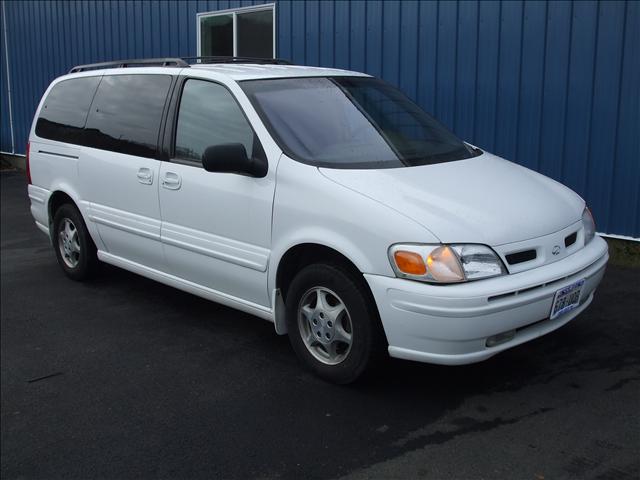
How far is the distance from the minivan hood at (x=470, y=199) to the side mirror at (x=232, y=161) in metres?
0.45

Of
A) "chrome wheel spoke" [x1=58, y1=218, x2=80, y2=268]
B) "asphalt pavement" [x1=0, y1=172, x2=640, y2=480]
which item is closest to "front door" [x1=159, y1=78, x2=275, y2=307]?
"asphalt pavement" [x1=0, y1=172, x2=640, y2=480]

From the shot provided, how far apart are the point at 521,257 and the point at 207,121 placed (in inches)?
89.5

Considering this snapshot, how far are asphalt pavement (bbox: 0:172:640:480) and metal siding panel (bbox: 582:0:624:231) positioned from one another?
1.63 meters

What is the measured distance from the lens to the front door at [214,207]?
448 cm

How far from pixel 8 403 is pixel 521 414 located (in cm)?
287

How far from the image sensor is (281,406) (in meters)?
4.08

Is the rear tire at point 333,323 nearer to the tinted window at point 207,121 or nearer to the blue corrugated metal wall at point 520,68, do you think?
the tinted window at point 207,121

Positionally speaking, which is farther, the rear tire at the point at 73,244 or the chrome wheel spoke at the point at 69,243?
the chrome wheel spoke at the point at 69,243

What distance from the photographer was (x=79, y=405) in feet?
13.7

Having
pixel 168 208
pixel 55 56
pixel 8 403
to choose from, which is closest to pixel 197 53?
pixel 55 56

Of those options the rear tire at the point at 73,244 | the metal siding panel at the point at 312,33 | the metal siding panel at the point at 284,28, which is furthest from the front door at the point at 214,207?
the metal siding panel at the point at 284,28

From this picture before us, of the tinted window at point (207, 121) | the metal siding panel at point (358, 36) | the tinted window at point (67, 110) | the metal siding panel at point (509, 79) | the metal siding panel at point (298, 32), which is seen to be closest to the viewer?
the tinted window at point (207, 121)

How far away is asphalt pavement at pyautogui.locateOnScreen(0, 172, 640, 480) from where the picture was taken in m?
3.47

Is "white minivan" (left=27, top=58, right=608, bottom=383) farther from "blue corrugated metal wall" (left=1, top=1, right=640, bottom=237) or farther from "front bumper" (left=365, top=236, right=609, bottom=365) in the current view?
"blue corrugated metal wall" (left=1, top=1, right=640, bottom=237)
